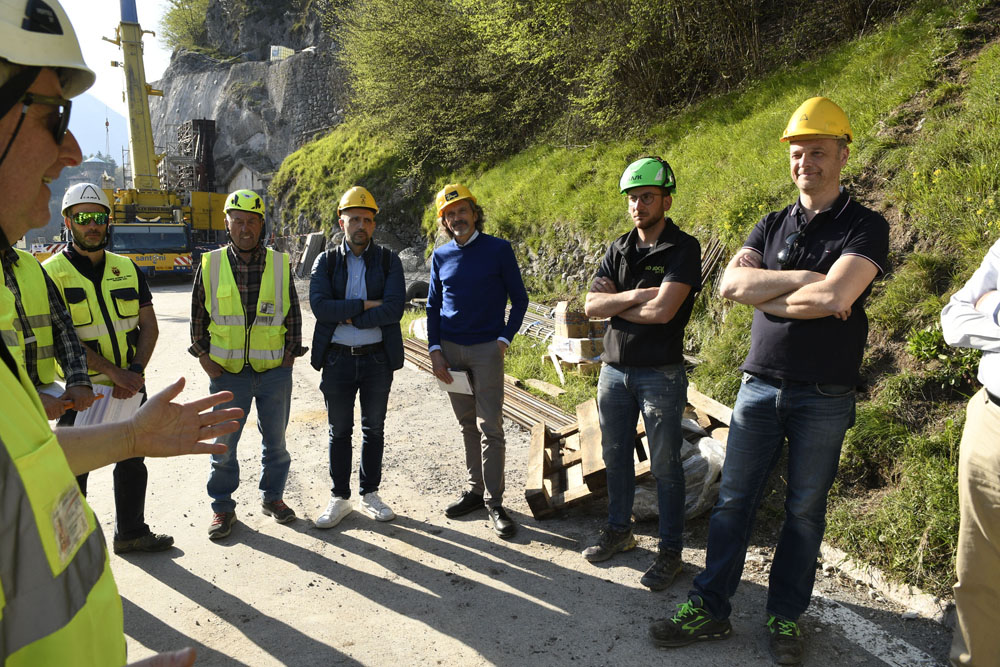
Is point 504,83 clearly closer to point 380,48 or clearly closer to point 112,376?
point 380,48

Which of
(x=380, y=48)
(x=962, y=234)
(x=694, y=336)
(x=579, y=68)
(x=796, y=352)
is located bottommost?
(x=694, y=336)

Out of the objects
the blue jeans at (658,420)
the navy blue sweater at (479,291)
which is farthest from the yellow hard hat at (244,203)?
the blue jeans at (658,420)

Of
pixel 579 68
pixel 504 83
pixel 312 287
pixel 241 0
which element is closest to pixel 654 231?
pixel 312 287

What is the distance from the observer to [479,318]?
4445 mm

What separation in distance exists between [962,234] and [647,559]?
3.39m

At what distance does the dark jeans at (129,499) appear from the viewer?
4.05 m

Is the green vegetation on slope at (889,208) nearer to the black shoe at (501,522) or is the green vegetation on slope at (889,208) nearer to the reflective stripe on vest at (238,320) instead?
the black shoe at (501,522)

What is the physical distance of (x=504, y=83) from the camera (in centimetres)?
1547

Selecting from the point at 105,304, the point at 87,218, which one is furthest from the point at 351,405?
the point at 87,218

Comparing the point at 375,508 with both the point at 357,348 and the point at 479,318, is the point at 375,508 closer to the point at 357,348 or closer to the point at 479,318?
the point at 357,348

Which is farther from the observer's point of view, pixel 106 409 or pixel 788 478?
pixel 106 409

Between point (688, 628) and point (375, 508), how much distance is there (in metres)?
2.37

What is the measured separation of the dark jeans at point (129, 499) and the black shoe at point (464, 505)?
2004mm

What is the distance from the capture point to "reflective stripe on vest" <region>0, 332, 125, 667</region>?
98 cm
